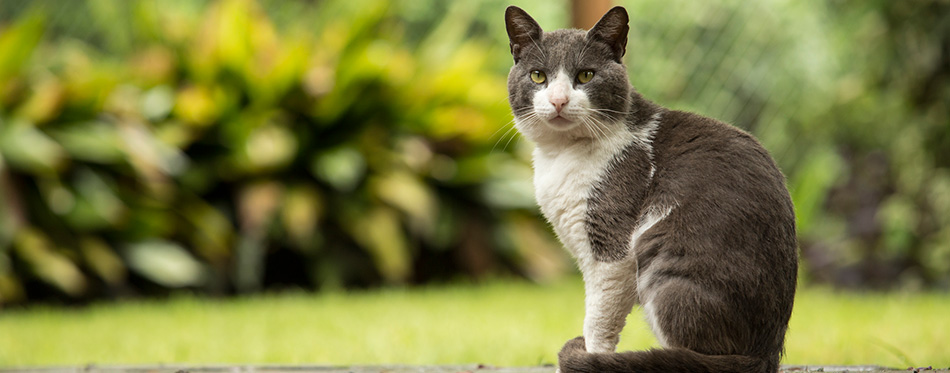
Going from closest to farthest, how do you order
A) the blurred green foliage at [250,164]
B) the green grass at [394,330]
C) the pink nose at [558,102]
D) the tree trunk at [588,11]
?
1. the pink nose at [558,102]
2. the green grass at [394,330]
3. the tree trunk at [588,11]
4. the blurred green foliage at [250,164]

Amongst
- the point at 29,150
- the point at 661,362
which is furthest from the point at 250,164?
the point at 661,362

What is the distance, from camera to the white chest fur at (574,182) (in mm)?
1822

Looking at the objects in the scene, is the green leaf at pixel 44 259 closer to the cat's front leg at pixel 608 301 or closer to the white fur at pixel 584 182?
the white fur at pixel 584 182

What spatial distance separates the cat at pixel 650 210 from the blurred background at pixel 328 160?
2150 millimetres

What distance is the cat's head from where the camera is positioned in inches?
70.8

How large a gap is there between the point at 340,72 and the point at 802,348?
2997 millimetres

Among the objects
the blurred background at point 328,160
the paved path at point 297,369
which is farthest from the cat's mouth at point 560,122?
the blurred background at point 328,160

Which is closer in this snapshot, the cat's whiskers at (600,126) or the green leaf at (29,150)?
the cat's whiskers at (600,126)

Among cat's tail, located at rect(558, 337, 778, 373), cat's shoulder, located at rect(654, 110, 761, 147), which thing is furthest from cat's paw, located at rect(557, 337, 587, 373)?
cat's shoulder, located at rect(654, 110, 761, 147)

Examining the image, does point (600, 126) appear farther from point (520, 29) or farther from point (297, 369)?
point (297, 369)

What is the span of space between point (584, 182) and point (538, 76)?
262mm

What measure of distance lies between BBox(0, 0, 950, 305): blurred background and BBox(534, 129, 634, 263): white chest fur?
2.14 m

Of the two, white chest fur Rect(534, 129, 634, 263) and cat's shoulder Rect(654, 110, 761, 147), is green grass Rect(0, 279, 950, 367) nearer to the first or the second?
white chest fur Rect(534, 129, 634, 263)

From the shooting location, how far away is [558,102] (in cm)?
177
